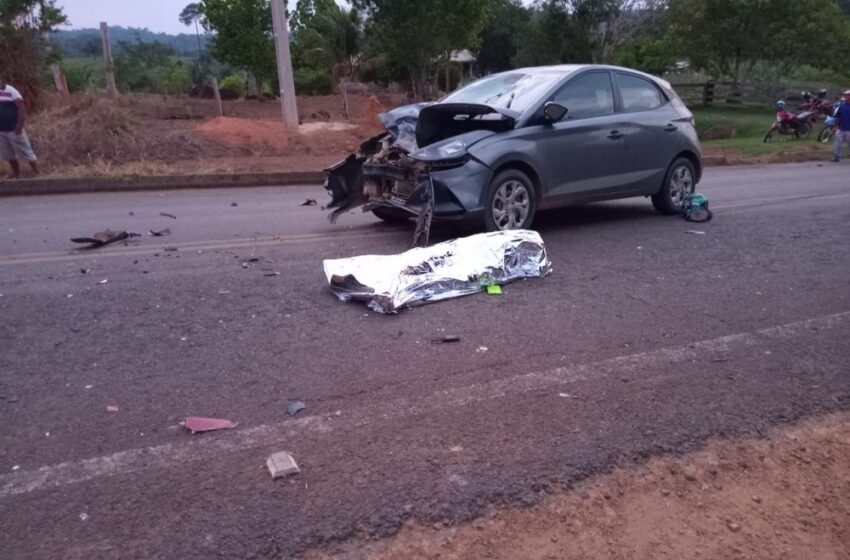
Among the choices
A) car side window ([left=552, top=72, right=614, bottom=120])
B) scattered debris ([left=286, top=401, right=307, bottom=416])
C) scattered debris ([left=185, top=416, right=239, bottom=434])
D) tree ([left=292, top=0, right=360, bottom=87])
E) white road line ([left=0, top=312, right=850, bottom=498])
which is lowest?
white road line ([left=0, top=312, right=850, bottom=498])

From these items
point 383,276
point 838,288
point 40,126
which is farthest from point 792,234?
point 40,126

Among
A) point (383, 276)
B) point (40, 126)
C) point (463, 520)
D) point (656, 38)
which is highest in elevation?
point (656, 38)

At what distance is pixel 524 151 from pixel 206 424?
15.6 ft

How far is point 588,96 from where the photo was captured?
8.42 metres

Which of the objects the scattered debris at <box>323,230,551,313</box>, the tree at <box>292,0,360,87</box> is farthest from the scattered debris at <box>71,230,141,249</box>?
the tree at <box>292,0,360,87</box>

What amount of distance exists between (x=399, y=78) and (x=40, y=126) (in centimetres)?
2399

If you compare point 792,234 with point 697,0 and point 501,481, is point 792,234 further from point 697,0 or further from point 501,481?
point 697,0

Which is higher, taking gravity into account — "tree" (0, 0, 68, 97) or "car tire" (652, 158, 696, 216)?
"tree" (0, 0, 68, 97)

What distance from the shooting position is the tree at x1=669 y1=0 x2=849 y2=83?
96.0 feet

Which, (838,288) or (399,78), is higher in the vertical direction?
(399,78)

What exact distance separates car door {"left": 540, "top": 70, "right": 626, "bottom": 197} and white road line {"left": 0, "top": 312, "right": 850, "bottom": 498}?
3.22 m

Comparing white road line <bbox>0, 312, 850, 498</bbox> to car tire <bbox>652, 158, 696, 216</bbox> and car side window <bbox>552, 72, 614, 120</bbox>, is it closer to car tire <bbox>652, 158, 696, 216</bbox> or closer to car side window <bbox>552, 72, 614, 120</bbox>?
car side window <bbox>552, 72, 614, 120</bbox>

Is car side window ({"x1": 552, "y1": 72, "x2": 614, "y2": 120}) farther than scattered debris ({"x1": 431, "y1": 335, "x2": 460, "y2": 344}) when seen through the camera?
Yes

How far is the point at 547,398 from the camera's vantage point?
417 centimetres
